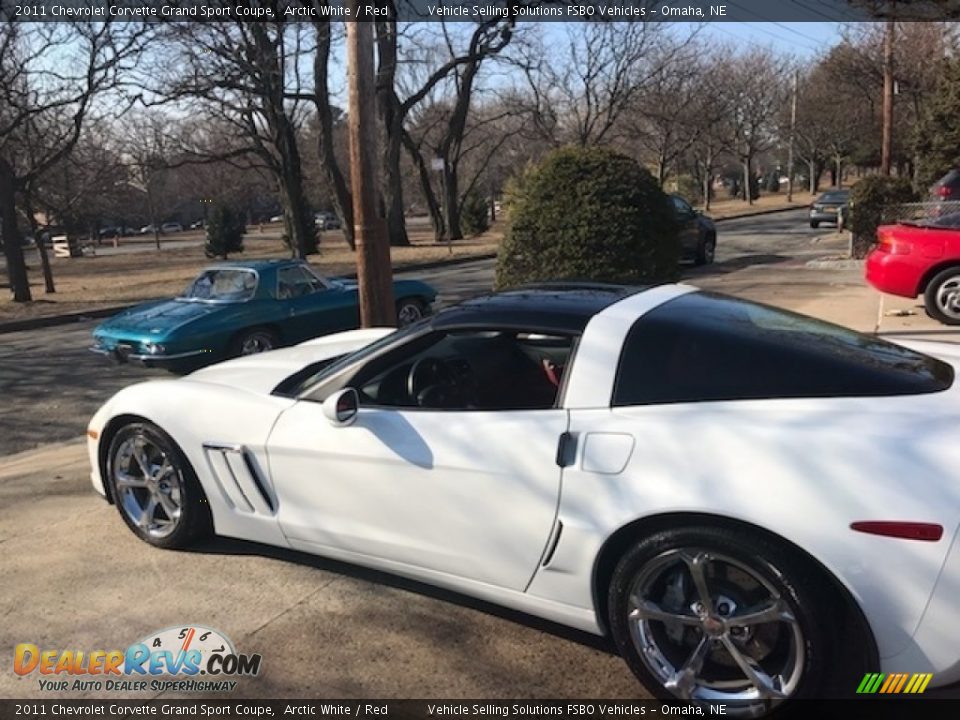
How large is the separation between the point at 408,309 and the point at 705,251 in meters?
9.55

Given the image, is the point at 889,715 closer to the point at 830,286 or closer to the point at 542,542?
the point at 542,542

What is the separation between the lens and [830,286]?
12602 millimetres

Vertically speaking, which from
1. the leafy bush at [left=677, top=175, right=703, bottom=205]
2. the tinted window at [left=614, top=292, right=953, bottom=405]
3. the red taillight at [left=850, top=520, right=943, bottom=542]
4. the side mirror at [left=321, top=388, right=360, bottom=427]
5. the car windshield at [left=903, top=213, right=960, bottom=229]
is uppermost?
the leafy bush at [left=677, top=175, right=703, bottom=205]

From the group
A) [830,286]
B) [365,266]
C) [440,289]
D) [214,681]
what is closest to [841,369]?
[214,681]

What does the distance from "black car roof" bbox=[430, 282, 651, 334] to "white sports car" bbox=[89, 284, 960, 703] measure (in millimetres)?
14

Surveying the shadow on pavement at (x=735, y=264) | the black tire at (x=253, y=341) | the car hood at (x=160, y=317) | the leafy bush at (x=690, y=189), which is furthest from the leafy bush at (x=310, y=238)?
the leafy bush at (x=690, y=189)

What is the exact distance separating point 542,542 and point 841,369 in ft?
3.80

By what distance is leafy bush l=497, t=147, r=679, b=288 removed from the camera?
8953mm

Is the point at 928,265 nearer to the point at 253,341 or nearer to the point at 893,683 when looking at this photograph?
the point at 253,341

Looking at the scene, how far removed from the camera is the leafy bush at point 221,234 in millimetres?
34969

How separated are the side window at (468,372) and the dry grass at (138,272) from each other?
49.7 feet

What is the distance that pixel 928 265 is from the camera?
869 cm

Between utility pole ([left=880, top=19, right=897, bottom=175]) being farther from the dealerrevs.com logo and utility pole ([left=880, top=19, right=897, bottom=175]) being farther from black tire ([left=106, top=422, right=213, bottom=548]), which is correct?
the dealerrevs.com logo

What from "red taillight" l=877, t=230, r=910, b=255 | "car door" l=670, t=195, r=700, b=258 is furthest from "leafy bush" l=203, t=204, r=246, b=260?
"red taillight" l=877, t=230, r=910, b=255
